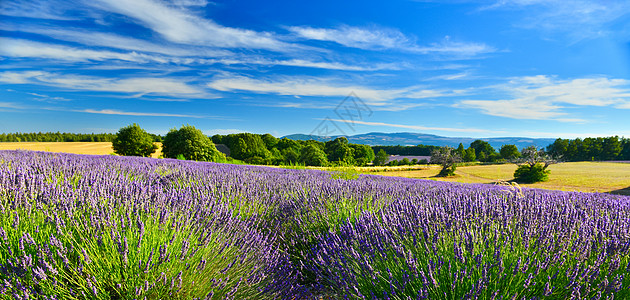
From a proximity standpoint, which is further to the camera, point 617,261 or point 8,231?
point 8,231

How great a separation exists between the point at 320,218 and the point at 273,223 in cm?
70

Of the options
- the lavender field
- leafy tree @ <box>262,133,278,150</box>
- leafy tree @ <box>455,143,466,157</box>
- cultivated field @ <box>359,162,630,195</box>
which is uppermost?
leafy tree @ <box>262,133,278,150</box>

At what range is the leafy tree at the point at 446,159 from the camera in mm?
26578

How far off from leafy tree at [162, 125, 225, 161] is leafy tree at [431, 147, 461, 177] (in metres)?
19.5

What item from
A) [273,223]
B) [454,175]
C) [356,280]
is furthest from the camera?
[454,175]

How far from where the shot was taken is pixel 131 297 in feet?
4.74

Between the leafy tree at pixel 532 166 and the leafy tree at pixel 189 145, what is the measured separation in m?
22.2

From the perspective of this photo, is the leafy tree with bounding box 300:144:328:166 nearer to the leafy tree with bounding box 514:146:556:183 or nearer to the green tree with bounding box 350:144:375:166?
the green tree with bounding box 350:144:375:166

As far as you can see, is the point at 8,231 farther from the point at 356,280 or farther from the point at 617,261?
the point at 617,261

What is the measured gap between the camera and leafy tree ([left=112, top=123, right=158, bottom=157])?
2641 cm

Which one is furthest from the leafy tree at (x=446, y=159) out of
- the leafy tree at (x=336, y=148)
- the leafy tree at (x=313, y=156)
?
the leafy tree at (x=313, y=156)

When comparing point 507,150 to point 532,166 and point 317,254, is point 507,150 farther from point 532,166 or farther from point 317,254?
point 317,254

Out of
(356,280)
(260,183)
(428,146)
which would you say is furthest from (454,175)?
(356,280)

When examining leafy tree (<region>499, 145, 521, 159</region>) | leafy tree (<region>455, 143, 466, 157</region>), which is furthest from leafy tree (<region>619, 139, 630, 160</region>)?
leafy tree (<region>455, 143, 466, 157</region>)
